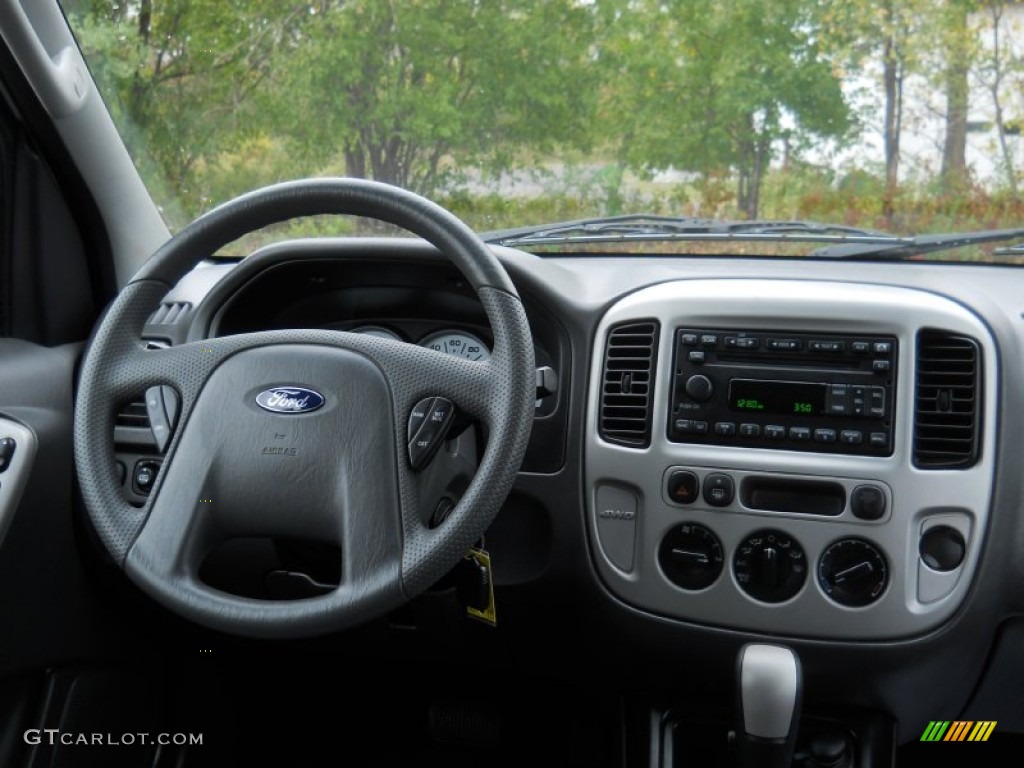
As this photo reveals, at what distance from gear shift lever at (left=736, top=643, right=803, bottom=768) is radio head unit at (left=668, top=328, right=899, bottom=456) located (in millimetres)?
406

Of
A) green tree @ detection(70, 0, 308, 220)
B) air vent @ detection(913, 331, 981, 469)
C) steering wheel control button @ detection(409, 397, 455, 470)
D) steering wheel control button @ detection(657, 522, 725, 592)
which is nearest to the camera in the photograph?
steering wheel control button @ detection(409, 397, 455, 470)

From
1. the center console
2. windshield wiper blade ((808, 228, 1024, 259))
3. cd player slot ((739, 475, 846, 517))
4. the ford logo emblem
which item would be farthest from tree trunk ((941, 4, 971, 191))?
the ford logo emblem

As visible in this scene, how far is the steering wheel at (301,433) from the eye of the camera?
157 cm

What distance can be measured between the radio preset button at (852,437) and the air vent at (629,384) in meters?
0.38

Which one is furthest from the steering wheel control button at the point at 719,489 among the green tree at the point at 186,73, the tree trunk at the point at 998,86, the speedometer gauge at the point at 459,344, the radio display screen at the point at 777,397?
the green tree at the point at 186,73

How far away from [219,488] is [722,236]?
1.28 m

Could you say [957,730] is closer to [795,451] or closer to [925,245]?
[795,451]

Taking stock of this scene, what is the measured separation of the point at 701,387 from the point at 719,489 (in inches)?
8.0

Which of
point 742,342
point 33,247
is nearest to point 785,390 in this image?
point 742,342

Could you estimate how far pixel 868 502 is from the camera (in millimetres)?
1995

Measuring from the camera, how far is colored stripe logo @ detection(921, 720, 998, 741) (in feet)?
7.41

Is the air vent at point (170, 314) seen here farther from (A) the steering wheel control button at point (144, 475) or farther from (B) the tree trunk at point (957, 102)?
(B) the tree trunk at point (957, 102)

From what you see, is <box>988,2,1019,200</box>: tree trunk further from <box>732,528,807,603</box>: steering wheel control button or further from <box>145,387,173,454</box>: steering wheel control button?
<box>145,387,173,454</box>: steering wheel control button

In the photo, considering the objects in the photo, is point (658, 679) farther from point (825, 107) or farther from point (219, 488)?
point (825, 107)
